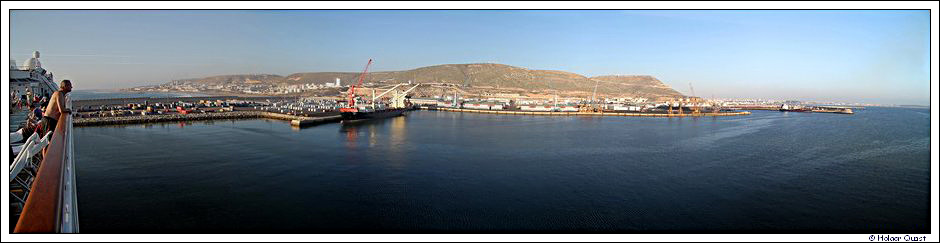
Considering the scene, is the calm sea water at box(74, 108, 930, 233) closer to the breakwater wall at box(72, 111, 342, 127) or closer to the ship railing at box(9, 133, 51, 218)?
the breakwater wall at box(72, 111, 342, 127)

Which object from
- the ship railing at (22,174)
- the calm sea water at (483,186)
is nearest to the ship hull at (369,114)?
the calm sea water at (483,186)

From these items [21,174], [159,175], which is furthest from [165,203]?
[21,174]

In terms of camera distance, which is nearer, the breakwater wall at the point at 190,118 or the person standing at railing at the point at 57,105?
the person standing at railing at the point at 57,105

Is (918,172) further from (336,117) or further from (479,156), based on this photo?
(336,117)

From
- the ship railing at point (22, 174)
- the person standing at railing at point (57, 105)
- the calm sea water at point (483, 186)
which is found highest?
the person standing at railing at point (57, 105)

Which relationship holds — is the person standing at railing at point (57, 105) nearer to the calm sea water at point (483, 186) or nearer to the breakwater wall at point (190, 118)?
the calm sea water at point (483, 186)

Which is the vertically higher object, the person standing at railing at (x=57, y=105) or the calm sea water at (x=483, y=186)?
the person standing at railing at (x=57, y=105)

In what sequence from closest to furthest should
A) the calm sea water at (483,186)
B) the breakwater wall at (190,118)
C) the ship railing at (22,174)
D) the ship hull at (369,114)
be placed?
the ship railing at (22,174), the calm sea water at (483,186), the breakwater wall at (190,118), the ship hull at (369,114)
